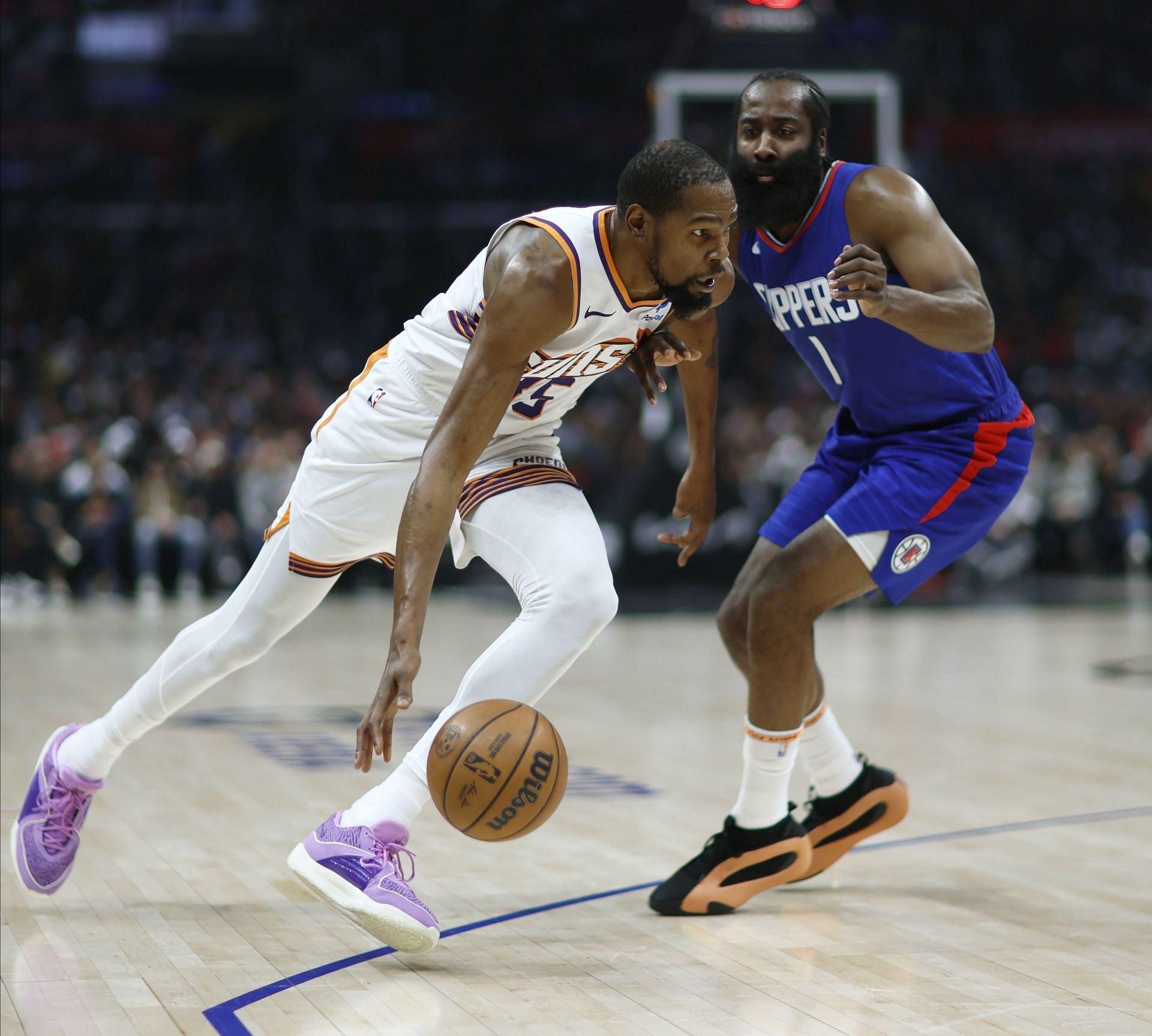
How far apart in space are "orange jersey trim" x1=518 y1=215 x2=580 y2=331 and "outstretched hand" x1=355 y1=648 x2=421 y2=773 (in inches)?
33.3

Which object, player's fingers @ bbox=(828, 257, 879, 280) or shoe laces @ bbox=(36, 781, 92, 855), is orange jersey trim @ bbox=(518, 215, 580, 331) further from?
shoe laces @ bbox=(36, 781, 92, 855)

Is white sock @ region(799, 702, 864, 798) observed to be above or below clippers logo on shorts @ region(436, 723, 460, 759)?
below

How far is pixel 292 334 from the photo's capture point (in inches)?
765

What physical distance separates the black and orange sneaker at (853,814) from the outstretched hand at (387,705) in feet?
5.07

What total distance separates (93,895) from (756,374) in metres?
16.5

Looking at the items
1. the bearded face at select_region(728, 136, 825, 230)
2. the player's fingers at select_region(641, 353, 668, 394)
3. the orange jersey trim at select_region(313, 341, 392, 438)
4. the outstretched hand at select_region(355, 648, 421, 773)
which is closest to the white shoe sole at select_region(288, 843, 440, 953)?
the outstretched hand at select_region(355, 648, 421, 773)

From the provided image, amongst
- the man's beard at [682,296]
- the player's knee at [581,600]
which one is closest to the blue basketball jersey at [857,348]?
the man's beard at [682,296]

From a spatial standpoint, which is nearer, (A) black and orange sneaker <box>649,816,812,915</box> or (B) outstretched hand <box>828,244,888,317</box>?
(B) outstretched hand <box>828,244,888,317</box>

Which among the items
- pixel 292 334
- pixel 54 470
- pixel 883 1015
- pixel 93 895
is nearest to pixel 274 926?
pixel 93 895

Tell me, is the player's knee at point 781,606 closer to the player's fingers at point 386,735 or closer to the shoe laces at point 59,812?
the player's fingers at point 386,735

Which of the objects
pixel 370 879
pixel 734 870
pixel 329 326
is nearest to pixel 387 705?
pixel 370 879

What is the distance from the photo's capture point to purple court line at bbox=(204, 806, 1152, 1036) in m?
2.82

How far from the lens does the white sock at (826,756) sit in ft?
13.5

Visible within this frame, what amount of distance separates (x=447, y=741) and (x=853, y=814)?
1.41 m
